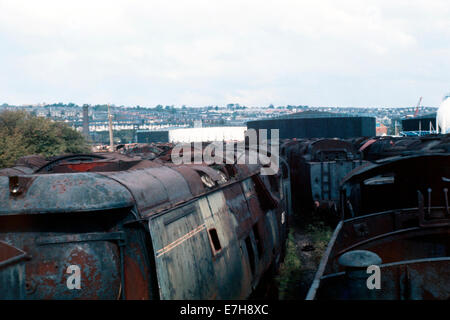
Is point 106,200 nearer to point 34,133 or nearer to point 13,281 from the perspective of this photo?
point 13,281

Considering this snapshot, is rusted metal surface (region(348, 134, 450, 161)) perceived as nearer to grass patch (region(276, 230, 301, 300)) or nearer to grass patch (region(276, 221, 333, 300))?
grass patch (region(276, 221, 333, 300))

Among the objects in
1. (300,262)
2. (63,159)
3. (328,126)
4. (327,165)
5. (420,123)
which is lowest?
(300,262)

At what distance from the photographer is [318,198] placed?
16734 mm

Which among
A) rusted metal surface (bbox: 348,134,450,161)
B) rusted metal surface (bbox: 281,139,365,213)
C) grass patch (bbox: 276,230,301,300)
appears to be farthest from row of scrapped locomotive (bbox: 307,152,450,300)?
rusted metal surface (bbox: 281,139,365,213)

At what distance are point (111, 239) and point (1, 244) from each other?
1164mm

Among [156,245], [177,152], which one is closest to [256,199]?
[177,152]

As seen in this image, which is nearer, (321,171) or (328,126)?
(321,171)

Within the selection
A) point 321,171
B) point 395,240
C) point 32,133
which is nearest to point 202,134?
point 32,133

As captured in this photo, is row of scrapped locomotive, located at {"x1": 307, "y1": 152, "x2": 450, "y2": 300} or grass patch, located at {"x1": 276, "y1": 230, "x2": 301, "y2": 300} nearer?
row of scrapped locomotive, located at {"x1": 307, "y1": 152, "x2": 450, "y2": 300}

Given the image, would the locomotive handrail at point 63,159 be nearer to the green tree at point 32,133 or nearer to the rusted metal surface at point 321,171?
the rusted metal surface at point 321,171

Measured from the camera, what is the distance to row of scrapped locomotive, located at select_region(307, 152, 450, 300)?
4.69 m

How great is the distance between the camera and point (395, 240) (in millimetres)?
7227

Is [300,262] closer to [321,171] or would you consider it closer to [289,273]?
[289,273]

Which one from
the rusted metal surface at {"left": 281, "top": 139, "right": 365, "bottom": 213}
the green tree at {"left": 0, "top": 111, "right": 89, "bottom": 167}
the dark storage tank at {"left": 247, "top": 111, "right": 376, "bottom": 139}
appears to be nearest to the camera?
the rusted metal surface at {"left": 281, "top": 139, "right": 365, "bottom": 213}
